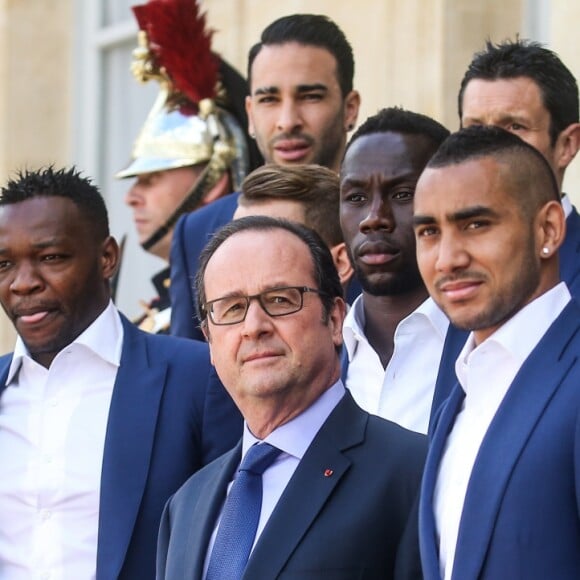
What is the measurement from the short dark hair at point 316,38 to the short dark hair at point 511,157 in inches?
79.8

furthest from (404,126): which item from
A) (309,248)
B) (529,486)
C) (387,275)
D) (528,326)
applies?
(529,486)

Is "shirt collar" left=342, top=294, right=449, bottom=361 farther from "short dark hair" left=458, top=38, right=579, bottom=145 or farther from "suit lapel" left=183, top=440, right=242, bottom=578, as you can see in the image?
"suit lapel" left=183, top=440, right=242, bottom=578

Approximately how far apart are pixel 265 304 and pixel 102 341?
34.8 inches

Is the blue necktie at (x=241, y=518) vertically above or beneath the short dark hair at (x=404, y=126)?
beneath

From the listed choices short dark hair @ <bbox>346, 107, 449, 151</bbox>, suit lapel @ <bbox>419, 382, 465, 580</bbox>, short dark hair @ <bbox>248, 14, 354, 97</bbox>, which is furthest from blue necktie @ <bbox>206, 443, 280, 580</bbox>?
short dark hair @ <bbox>248, 14, 354, 97</bbox>

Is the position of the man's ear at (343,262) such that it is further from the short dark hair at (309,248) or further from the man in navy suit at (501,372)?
the man in navy suit at (501,372)

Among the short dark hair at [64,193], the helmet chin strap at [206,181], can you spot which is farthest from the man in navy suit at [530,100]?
the helmet chin strap at [206,181]

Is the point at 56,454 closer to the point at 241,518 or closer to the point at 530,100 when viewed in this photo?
the point at 241,518

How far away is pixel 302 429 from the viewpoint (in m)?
4.05

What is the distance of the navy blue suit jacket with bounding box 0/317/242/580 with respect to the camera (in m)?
4.62

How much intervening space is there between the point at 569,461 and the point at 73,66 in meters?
5.86

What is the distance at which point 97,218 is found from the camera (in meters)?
4.98

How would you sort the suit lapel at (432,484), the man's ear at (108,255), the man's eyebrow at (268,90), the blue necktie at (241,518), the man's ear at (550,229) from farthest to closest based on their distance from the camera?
the man's eyebrow at (268,90) < the man's ear at (108,255) < the blue necktie at (241,518) < the man's ear at (550,229) < the suit lapel at (432,484)

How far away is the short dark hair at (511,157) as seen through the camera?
12.7 feet
